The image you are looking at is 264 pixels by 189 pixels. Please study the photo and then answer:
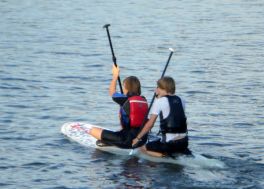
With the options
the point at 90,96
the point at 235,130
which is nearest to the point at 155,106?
the point at 235,130

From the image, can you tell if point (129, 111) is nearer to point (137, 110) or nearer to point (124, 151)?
point (137, 110)

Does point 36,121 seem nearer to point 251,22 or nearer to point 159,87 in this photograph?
point 159,87

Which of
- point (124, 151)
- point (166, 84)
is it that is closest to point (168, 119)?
point (166, 84)

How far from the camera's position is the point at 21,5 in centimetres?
4303

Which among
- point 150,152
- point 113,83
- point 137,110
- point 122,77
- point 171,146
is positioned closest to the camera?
point 171,146

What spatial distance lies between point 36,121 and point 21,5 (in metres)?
24.5

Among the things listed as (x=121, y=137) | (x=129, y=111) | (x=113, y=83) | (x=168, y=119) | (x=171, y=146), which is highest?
(x=113, y=83)

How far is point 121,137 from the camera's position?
1584cm

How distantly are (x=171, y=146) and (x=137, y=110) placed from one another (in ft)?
2.89

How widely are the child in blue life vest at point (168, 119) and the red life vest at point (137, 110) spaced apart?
1.10 ft

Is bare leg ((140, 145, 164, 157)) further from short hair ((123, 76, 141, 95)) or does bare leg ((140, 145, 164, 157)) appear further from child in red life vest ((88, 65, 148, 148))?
short hair ((123, 76, 141, 95))

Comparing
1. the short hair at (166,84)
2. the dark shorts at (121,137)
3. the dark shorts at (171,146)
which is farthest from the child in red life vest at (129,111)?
the short hair at (166,84)

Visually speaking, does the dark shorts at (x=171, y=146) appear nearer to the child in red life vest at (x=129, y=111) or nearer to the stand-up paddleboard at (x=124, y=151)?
the stand-up paddleboard at (x=124, y=151)

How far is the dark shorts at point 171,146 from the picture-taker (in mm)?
15234
